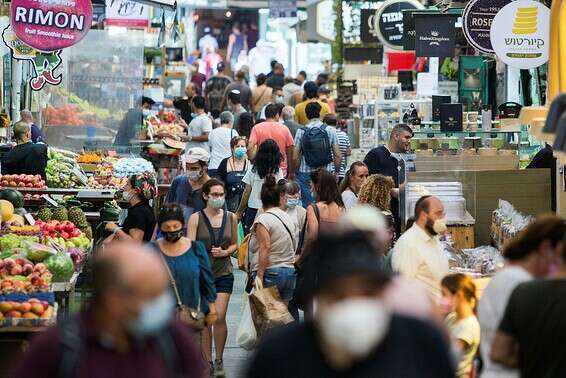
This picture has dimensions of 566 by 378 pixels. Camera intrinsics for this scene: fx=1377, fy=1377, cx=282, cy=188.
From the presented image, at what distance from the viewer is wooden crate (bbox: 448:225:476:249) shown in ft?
42.9

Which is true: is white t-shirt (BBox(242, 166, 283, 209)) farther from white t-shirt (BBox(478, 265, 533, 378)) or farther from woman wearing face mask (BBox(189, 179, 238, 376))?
white t-shirt (BBox(478, 265, 533, 378))

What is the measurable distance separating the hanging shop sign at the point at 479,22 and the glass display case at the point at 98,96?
725 cm

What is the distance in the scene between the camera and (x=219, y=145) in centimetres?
1942

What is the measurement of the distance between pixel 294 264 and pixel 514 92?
10409 millimetres

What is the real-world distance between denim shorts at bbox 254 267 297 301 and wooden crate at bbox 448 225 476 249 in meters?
2.17

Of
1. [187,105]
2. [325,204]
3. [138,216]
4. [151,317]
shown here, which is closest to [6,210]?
[138,216]

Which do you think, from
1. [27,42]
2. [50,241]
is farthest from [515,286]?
[27,42]

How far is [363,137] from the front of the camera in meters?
22.2

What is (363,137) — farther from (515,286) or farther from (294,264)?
(515,286)

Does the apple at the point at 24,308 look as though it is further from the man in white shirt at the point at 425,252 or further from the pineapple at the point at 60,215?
the pineapple at the point at 60,215

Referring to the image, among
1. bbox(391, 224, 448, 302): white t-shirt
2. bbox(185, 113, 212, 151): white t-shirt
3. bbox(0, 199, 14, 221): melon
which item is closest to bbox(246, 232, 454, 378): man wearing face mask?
bbox(391, 224, 448, 302): white t-shirt

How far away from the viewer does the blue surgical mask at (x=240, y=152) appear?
55.1 feet

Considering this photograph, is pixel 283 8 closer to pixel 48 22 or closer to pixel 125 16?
pixel 125 16

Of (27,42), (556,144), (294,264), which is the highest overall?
(27,42)
